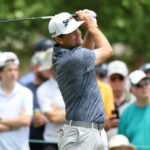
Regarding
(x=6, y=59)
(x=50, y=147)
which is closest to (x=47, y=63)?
(x=6, y=59)

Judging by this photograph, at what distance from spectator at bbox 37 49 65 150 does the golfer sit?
5.93ft

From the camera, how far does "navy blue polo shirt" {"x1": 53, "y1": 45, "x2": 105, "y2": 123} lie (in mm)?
5086

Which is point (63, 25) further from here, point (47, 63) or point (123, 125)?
point (47, 63)

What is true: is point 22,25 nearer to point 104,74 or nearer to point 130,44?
point 130,44

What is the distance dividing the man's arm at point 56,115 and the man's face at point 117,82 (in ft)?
3.77

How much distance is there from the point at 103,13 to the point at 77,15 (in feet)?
20.1

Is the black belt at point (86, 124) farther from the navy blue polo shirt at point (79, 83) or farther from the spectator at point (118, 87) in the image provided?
the spectator at point (118, 87)

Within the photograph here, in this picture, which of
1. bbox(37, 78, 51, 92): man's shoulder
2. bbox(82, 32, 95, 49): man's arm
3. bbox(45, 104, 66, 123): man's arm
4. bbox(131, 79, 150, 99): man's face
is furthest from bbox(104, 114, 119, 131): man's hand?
bbox(82, 32, 95, 49): man's arm

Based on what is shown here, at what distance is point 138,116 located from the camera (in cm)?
687

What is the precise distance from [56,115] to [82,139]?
6.24ft

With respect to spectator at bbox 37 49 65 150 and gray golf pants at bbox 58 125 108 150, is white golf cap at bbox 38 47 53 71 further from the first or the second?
gray golf pants at bbox 58 125 108 150

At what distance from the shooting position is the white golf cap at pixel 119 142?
21.5ft

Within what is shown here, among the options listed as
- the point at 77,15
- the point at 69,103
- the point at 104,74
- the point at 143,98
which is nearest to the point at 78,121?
the point at 69,103

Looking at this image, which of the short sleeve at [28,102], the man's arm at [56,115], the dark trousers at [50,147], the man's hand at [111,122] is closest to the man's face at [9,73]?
the short sleeve at [28,102]
